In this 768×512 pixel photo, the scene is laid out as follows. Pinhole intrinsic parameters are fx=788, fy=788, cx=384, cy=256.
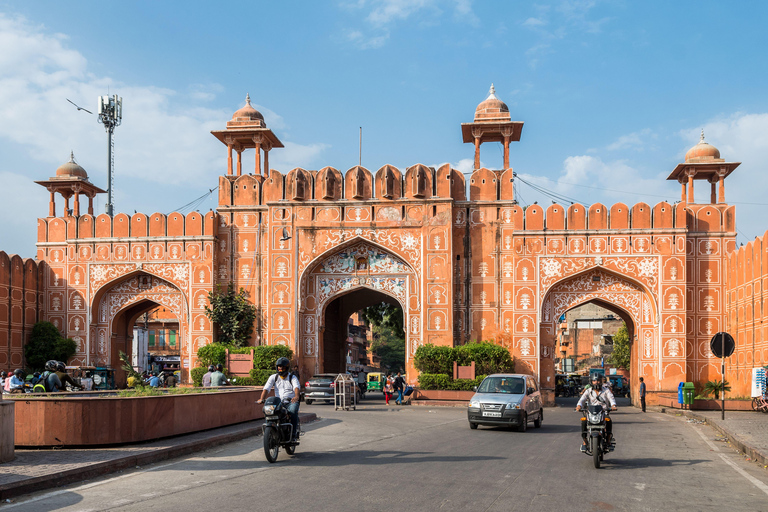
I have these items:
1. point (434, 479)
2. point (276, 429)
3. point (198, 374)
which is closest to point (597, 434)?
point (434, 479)

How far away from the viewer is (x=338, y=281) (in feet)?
102

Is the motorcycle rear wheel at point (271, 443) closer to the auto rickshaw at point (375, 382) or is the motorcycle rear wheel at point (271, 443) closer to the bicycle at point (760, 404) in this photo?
the bicycle at point (760, 404)

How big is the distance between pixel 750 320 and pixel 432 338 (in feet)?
35.6

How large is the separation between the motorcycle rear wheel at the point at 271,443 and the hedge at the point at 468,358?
1794 centimetres

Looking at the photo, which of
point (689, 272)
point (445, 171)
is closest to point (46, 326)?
point (445, 171)

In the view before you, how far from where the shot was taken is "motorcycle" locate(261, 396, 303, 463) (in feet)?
34.9

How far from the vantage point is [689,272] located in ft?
95.7

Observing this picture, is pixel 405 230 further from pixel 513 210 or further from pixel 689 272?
pixel 689 272

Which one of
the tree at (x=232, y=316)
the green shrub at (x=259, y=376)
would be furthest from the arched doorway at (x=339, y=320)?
the green shrub at (x=259, y=376)

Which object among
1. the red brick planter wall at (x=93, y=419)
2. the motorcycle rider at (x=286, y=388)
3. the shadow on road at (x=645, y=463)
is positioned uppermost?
the motorcycle rider at (x=286, y=388)

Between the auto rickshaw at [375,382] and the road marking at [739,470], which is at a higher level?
the road marking at [739,470]

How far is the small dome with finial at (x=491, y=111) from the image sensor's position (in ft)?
101

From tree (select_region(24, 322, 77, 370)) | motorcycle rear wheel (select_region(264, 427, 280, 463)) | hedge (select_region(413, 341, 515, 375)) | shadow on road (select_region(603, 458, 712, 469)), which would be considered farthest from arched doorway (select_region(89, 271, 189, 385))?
shadow on road (select_region(603, 458, 712, 469))

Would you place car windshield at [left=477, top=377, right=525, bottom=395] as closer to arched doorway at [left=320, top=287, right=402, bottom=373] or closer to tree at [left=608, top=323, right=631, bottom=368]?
arched doorway at [left=320, top=287, right=402, bottom=373]
